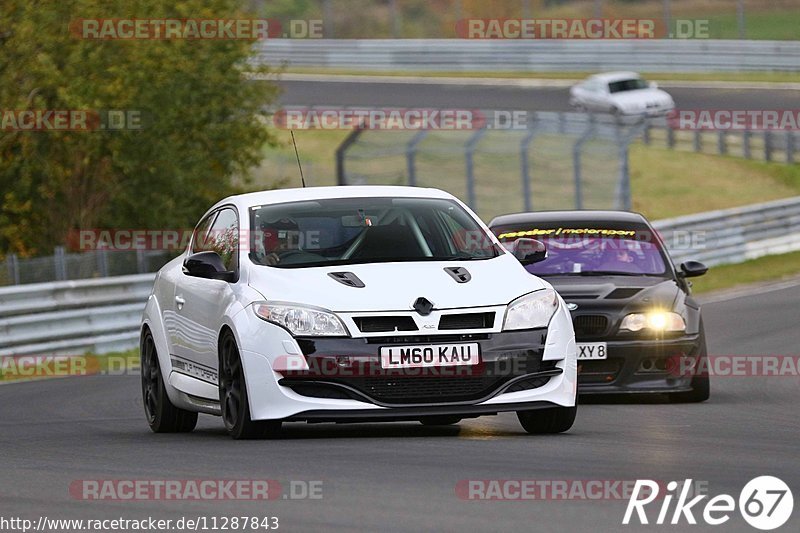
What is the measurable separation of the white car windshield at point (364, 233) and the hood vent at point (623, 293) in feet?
8.61

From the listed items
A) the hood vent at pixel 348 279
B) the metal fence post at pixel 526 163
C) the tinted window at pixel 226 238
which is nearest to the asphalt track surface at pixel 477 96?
the metal fence post at pixel 526 163

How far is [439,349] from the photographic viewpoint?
9914mm

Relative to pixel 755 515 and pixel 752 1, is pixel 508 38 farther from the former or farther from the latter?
pixel 755 515

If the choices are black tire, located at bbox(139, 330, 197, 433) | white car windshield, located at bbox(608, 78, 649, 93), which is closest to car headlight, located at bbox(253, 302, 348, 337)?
black tire, located at bbox(139, 330, 197, 433)

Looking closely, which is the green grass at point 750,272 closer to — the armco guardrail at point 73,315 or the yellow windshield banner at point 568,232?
the armco guardrail at point 73,315

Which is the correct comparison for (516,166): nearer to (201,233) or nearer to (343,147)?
(343,147)

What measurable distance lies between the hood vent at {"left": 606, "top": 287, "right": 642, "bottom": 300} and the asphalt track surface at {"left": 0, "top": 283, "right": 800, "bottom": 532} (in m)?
0.79

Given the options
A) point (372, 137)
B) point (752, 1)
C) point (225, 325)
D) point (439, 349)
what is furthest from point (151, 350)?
point (752, 1)

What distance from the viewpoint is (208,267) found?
10820 millimetres

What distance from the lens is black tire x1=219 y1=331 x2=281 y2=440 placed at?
10.2 m

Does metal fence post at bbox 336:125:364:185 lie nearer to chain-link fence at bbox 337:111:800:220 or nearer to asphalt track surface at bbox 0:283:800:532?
chain-link fence at bbox 337:111:800:220

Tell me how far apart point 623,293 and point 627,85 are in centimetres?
3436

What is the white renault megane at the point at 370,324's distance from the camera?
32.6 feet

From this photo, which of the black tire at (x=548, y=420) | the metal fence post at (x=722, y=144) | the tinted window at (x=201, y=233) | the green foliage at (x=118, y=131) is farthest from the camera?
the metal fence post at (x=722, y=144)
